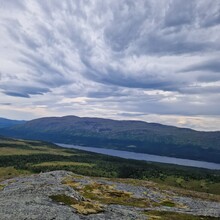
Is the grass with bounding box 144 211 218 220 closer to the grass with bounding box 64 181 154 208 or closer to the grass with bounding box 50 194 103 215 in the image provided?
the grass with bounding box 64 181 154 208

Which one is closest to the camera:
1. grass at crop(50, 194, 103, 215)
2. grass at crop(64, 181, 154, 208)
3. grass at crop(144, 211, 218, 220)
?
grass at crop(50, 194, 103, 215)

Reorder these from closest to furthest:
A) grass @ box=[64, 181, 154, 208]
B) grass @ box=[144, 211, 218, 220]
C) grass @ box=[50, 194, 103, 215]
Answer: grass @ box=[50, 194, 103, 215]
grass @ box=[144, 211, 218, 220]
grass @ box=[64, 181, 154, 208]

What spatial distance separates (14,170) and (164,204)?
151078mm

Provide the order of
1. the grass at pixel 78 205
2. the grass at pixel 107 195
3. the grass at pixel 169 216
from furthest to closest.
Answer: the grass at pixel 107 195, the grass at pixel 169 216, the grass at pixel 78 205

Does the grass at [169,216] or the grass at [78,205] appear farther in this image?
the grass at [169,216]

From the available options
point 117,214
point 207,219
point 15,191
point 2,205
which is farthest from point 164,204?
point 2,205

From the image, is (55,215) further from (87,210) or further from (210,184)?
(210,184)

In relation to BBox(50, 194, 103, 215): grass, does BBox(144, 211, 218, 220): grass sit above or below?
below

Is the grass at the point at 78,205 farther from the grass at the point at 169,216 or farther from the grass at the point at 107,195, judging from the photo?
the grass at the point at 107,195

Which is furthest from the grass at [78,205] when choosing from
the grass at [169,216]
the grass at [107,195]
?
the grass at [107,195]

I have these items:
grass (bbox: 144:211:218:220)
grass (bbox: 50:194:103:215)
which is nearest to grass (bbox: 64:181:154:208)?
grass (bbox: 144:211:218:220)

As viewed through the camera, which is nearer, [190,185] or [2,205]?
[2,205]

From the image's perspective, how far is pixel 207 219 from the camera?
174 feet

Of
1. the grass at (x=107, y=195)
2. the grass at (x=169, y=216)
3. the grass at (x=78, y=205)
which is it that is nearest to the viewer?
the grass at (x=78, y=205)
